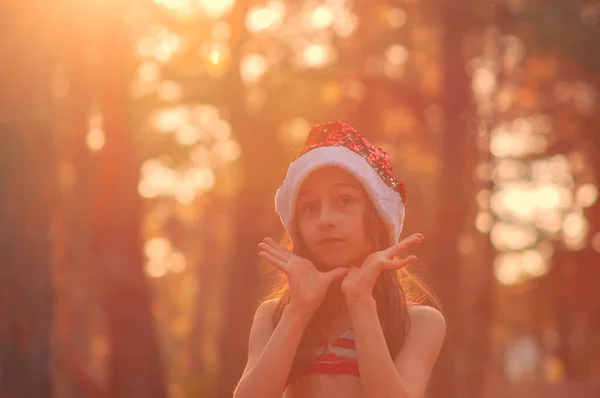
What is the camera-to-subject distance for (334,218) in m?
3.98

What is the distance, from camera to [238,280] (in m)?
17.7

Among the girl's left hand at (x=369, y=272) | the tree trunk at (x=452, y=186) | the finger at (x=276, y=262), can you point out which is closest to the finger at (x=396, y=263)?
the girl's left hand at (x=369, y=272)

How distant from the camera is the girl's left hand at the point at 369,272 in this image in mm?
3773

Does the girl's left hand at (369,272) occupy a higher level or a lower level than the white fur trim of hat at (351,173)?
lower

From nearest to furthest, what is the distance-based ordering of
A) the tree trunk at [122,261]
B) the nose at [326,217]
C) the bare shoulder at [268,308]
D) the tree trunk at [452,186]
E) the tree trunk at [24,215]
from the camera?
the nose at [326,217] → the bare shoulder at [268,308] → the tree trunk at [24,215] → the tree trunk at [122,261] → the tree trunk at [452,186]

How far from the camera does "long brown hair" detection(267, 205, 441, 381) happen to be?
393 cm

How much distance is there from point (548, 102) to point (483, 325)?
6.21m

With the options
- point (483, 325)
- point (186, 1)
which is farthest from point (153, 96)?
point (483, 325)

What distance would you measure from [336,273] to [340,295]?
0.23m

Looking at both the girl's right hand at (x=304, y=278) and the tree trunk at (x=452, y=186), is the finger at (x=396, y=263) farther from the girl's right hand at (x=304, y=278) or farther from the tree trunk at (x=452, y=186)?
the tree trunk at (x=452, y=186)

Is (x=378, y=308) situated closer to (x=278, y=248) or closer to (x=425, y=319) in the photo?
(x=425, y=319)

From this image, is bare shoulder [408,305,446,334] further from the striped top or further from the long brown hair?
the striped top

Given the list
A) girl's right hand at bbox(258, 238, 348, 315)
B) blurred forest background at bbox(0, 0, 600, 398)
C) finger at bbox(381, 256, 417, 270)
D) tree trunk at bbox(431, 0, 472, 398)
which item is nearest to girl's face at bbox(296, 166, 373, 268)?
girl's right hand at bbox(258, 238, 348, 315)

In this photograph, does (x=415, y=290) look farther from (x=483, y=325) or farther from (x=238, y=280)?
(x=483, y=325)
